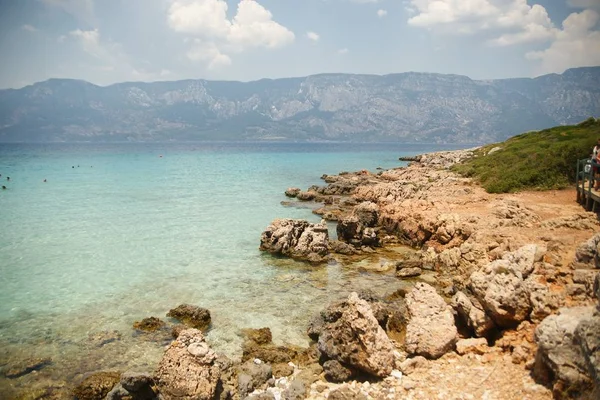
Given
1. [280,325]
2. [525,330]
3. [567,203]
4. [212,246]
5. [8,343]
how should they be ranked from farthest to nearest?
[212,246]
[567,203]
[280,325]
[8,343]
[525,330]

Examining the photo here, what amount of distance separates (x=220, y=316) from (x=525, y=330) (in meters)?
11.5

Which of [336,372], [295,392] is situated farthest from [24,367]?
[336,372]

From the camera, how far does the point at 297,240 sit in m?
24.4

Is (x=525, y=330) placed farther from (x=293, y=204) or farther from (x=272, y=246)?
(x=293, y=204)

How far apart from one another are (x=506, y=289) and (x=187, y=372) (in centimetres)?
967

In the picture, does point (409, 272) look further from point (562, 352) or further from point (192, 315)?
point (562, 352)

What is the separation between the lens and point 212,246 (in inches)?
1023

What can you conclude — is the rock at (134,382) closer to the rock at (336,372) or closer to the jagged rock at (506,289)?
the rock at (336,372)

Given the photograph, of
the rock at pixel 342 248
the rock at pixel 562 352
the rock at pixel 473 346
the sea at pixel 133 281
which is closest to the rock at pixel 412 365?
the rock at pixel 473 346

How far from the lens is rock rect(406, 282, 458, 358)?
35.6 ft

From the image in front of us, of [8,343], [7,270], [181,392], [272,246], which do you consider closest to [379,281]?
[272,246]

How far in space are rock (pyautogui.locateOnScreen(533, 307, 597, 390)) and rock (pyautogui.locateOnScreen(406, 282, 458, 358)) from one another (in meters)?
2.61

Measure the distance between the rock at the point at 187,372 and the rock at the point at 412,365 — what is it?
17.7 feet

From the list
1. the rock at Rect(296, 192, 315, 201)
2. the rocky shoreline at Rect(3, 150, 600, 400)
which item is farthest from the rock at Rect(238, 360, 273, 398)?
the rock at Rect(296, 192, 315, 201)
